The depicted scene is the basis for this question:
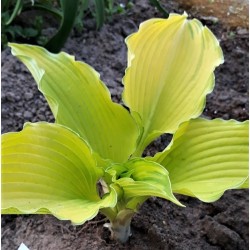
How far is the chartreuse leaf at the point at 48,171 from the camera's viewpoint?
888 millimetres

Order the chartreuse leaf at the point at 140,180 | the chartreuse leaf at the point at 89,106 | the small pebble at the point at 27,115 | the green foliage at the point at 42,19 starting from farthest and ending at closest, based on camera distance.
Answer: the green foliage at the point at 42,19 → the small pebble at the point at 27,115 → the chartreuse leaf at the point at 89,106 → the chartreuse leaf at the point at 140,180

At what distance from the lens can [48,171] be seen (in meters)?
0.93

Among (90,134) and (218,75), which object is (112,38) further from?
(90,134)

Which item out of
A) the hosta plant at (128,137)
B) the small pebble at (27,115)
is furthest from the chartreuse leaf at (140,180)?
the small pebble at (27,115)

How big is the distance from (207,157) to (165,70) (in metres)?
0.19

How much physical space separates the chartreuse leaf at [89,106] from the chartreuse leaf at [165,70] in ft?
0.10

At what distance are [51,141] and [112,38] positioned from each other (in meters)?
0.71

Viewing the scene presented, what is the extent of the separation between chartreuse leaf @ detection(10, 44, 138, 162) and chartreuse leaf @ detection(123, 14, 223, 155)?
3 centimetres

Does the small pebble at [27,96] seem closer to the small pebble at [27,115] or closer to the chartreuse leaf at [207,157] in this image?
the small pebble at [27,115]

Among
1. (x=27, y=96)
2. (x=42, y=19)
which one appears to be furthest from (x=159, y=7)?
(x=27, y=96)

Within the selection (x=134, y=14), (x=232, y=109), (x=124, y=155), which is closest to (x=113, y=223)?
(x=124, y=155)

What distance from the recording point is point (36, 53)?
1.06 metres

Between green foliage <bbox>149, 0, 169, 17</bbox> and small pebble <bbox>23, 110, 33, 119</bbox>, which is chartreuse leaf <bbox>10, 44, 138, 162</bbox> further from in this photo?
green foliage <bbox>149, 0, 169, 17</bbox>

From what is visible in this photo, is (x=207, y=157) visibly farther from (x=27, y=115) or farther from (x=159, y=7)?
(x=159, y=7)
